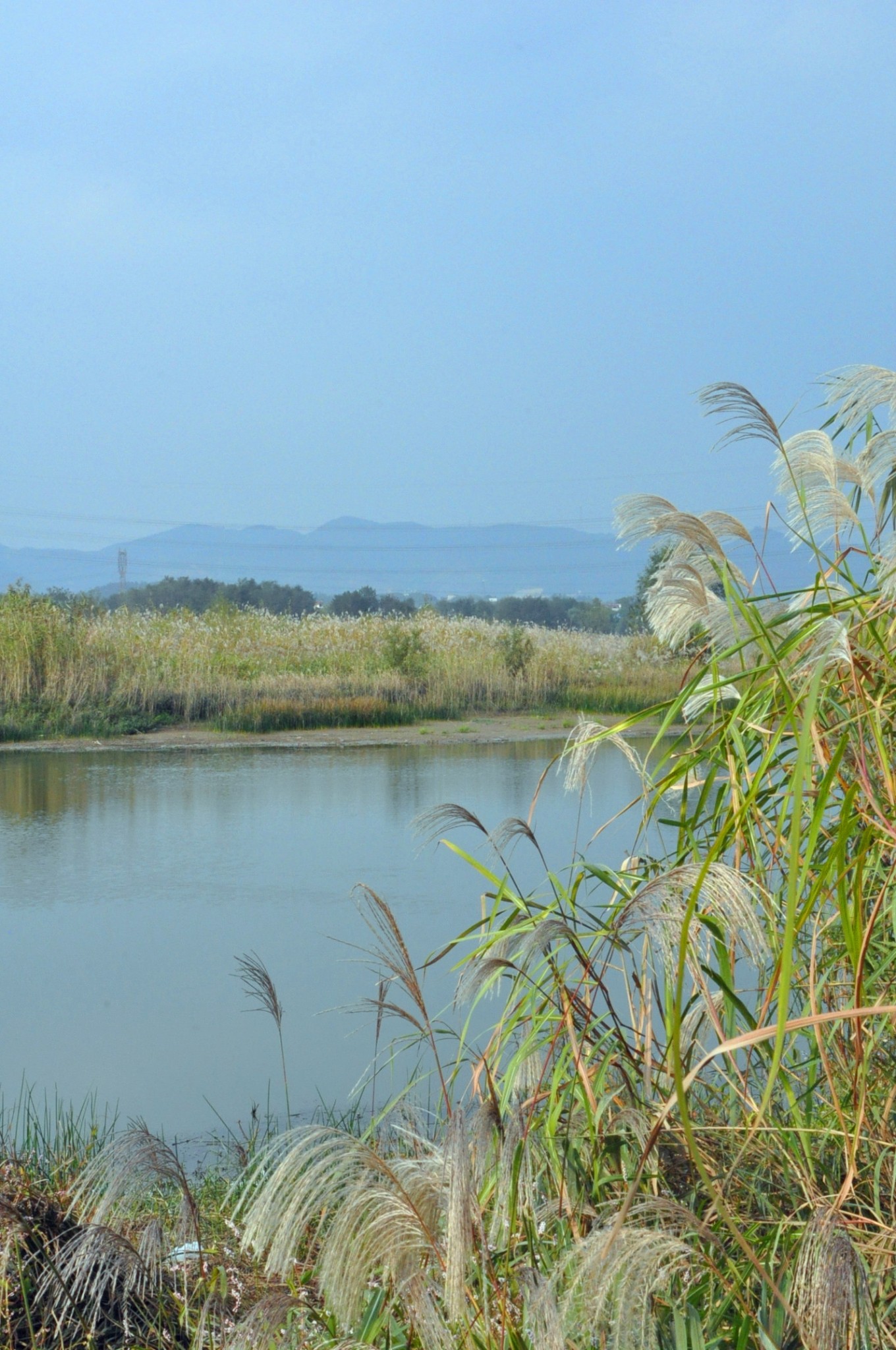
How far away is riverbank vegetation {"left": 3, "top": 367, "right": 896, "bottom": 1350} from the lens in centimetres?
103

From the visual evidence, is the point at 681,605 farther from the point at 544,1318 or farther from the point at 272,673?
the point at 272,673

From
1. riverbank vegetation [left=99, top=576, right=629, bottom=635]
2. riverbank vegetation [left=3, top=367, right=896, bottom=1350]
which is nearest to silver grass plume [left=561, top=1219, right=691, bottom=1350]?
riverbank vegetation [left=3, top=367, right=896, bottom=1350]

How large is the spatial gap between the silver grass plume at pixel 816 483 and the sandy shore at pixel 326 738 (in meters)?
7.20

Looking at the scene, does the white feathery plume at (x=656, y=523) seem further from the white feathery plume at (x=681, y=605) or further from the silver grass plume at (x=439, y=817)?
the silver grass plume at (x=439, y=817)

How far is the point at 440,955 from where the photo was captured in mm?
1706

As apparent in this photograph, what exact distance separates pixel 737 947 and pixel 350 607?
26084 millimetres

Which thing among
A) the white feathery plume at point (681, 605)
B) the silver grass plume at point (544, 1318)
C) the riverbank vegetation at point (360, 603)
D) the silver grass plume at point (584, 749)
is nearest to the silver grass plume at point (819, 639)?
the white feathery plume at point (681, 605)

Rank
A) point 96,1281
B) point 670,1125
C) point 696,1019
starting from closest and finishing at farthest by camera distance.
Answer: point 96,1281 < point 670,1125 < point 696,1019

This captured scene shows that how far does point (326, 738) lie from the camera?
33.7 ft

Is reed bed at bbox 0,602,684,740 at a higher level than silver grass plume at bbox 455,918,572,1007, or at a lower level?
higher

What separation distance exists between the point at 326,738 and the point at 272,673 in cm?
219

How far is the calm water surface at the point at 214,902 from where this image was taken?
128 inches

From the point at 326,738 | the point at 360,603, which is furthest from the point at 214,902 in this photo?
the point at 360,603

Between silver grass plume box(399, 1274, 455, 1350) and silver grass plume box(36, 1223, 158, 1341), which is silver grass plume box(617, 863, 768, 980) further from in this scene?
silver grass plume box(36, 1223, 158, 1341)
